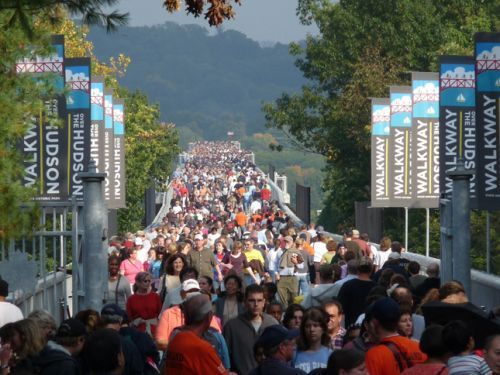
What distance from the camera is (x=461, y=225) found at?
1892cm

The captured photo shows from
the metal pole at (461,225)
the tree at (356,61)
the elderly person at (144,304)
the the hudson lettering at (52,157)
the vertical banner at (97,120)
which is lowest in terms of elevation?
the elderly person at (144,304)

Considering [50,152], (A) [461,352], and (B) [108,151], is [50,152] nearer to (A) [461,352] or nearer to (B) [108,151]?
(B) [108,151]

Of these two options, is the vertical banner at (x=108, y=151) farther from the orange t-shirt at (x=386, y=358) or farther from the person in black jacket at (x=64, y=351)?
the orange t-shirt at (x=386, y=358)

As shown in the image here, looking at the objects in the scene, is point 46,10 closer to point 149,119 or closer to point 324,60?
point 324,60

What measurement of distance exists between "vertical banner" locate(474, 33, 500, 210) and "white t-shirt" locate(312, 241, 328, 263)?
8235mm

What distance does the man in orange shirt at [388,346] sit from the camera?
1045 cm

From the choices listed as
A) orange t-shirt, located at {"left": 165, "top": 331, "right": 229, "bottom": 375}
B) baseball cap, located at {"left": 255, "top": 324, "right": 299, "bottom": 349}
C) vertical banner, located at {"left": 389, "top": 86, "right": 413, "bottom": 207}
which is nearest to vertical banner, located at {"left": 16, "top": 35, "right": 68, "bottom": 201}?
vertical banner, located at {"left": 389, "top": 86, "right": 413, "bottom": 207}

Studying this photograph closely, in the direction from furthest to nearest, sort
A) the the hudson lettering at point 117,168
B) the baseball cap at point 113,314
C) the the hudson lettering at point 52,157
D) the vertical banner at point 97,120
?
the the hudson lettering at point 117,168
the vertical banner at point 97,120
the the hudson lettering at point 52,157
the baseball cap at point 113,314

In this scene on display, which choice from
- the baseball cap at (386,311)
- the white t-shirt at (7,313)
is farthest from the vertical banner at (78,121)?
the baseball cap at (386,311)

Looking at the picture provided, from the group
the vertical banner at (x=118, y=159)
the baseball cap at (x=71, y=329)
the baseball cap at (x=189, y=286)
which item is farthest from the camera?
the vertical banner at (x=118, y=159)

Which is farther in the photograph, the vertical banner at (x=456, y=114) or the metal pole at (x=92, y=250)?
the vertical banner at (x=456, y=114)

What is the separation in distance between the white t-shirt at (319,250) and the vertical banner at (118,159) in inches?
212

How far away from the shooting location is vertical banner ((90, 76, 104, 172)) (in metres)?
34.3

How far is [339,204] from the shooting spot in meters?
71.0
